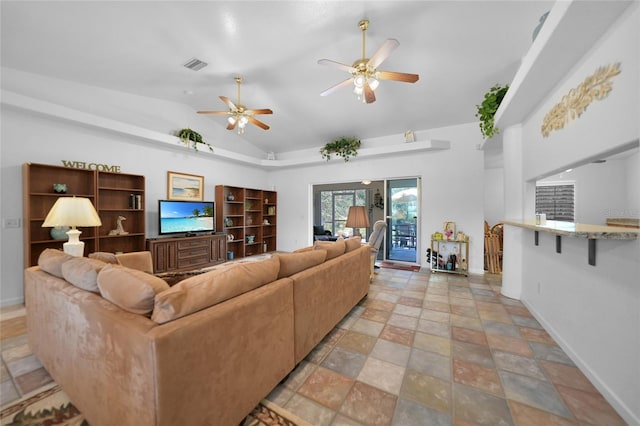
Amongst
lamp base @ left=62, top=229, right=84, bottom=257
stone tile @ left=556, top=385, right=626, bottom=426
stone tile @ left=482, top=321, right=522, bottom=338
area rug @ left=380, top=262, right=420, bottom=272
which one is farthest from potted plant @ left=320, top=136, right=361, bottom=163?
stone tile @ left=556, top=385, right=626, bottom=426

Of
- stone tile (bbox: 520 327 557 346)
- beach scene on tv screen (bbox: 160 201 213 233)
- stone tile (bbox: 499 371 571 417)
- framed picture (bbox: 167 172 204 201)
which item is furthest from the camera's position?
framed picture (bbox: 167 172 204 201)

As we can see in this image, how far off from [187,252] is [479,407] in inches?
186

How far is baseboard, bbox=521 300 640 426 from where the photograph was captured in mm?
1355

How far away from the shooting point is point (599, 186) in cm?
182

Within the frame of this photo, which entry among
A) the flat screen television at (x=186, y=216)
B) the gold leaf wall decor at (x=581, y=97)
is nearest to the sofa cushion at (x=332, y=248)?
the gold leaf wall decor at (x=581, y=97)

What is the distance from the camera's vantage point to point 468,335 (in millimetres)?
2303

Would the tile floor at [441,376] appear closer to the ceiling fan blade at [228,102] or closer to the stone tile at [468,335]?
the stone tile at [468,335]

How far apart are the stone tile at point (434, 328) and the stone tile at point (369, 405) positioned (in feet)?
3.40

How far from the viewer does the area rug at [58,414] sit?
135 centimetres

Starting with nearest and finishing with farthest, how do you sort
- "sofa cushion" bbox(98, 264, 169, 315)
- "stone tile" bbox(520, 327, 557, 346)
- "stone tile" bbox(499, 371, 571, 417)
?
"sofa cushion" bbox(98, 264, 169, 315)
"stone tile" bbox(499, 371, 571, 417)
"stone tile" bbox(520, 327, 557, 346)

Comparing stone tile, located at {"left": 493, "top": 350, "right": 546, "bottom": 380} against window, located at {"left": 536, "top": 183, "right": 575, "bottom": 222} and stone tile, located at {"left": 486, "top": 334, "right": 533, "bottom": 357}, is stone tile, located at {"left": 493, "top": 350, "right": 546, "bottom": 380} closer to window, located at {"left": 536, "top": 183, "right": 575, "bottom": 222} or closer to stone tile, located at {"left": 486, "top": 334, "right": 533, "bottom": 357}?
stone tile, located at {"left": 486, "top": 334, "right": 533, "bottom": 357}

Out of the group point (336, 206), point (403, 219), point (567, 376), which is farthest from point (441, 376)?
point (336, 206)

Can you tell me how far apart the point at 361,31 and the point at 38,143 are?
4.60 meters

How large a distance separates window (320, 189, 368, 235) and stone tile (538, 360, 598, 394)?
6312 millimetres
